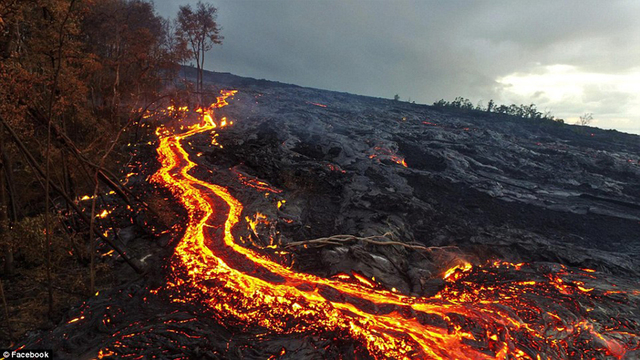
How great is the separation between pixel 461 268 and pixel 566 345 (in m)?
3.94

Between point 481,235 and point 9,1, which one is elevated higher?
point 9,1

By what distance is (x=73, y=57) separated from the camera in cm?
1116

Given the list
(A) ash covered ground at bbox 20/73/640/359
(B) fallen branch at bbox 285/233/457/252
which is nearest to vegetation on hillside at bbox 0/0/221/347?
(A) ash covered ground at bbox 20/73/640/359

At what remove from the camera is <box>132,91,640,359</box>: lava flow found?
6.56 metres

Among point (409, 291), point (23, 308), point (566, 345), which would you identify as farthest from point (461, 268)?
point (23, 308)

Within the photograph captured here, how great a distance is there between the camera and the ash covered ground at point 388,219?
6.34m

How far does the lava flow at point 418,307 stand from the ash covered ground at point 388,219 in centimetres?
26

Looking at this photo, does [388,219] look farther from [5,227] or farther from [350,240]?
[5,227]

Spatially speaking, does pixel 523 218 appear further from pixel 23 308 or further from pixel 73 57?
pixel 73 57

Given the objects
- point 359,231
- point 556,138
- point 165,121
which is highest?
point 556,138

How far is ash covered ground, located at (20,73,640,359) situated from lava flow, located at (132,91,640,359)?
259 millimetres

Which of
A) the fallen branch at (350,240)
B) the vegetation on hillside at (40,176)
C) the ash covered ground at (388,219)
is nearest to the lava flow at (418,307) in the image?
the ash covered ground at (388,219)

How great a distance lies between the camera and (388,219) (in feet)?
44.7

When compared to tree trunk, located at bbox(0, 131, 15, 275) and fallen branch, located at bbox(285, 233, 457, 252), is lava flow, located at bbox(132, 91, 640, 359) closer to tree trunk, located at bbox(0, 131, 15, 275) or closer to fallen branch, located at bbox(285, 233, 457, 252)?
fallen branch, located at bbox(285, 233, 457, 252)
